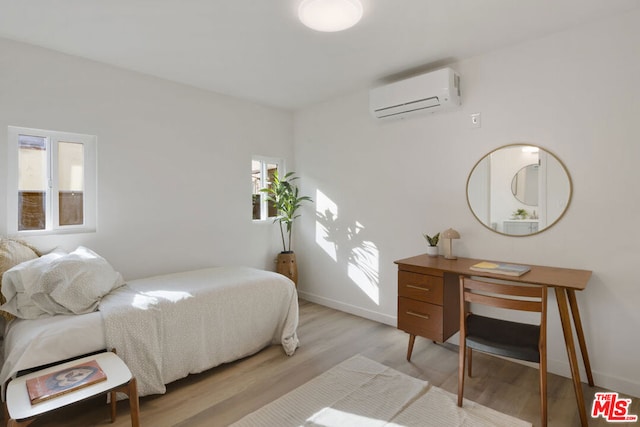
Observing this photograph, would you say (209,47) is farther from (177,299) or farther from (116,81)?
(177,299)

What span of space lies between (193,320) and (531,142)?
9.54ft

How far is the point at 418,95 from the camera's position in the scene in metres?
2.95

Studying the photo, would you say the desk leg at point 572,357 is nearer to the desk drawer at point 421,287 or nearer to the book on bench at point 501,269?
the book on bench at point 501,269

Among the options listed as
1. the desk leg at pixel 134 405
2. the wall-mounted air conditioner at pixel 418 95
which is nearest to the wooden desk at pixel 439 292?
the wall-mounted air conditioner at pixel 418 95

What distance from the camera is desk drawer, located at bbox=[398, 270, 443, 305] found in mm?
2535

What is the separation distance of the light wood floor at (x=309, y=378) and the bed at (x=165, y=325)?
0.13 m

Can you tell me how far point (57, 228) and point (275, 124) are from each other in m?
2.57

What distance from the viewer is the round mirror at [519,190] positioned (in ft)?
8.22

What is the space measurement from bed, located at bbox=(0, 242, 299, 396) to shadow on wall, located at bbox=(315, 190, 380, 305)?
1016 millimetres

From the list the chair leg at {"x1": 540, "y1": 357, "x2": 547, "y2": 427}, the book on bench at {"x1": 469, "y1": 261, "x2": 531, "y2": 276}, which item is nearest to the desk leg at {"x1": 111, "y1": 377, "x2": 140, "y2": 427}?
the chair leg at {"x1": 540, "y1": 357, "x2": 547, "y2": 427}

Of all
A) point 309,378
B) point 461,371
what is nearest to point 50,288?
point 309,378

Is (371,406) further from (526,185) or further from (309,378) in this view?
(526,185)

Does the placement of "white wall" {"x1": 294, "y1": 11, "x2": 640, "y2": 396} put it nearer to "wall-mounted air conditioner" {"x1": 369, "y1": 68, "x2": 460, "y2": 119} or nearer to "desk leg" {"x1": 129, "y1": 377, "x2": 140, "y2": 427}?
"wall-mounted air conditioner" {"x1": 369, "y1": 68, "x2": 460, "y2": 119}

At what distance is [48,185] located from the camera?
2732mm
